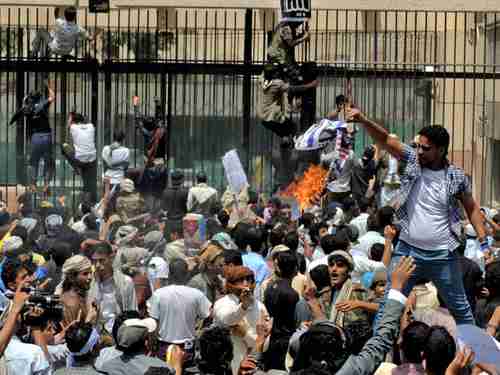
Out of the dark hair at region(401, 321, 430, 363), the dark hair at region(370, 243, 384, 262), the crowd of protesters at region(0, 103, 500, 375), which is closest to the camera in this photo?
the dark hair at region(401, 321, 430, 363)

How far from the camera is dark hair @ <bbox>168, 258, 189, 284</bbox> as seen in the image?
10922mm

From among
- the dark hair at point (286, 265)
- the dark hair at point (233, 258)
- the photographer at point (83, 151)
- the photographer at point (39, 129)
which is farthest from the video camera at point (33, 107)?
the dark hair at point (286, 265)

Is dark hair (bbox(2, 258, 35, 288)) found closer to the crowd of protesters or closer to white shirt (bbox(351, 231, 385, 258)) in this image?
the crowd of protesters

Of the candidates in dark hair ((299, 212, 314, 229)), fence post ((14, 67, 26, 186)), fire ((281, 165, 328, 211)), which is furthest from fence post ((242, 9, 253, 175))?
dark hair ((299, 212, 314, 229))

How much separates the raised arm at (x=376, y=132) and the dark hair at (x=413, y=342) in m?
2.06

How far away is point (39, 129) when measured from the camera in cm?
1945

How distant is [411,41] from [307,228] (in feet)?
43.9

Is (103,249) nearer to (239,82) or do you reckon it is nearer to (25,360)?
(25,360)

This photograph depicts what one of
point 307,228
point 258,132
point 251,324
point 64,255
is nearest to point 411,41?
point 258,132

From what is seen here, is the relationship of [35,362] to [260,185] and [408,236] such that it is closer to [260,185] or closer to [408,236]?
[408,236]

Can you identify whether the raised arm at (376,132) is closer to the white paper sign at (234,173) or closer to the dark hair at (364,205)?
the white paper sign at (234,173)

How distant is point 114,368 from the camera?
8219 mm

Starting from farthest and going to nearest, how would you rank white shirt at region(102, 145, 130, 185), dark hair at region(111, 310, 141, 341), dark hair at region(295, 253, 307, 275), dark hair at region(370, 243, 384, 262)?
white shirt at region(102, 145, 130, 185), dark hair at region(295, 253, 307, 275), dark hair at region(370, 243, 384, 262), dark hair at region(111, 310, 141, 341)

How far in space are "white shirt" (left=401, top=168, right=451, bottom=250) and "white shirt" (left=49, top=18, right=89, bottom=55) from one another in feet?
35.3
